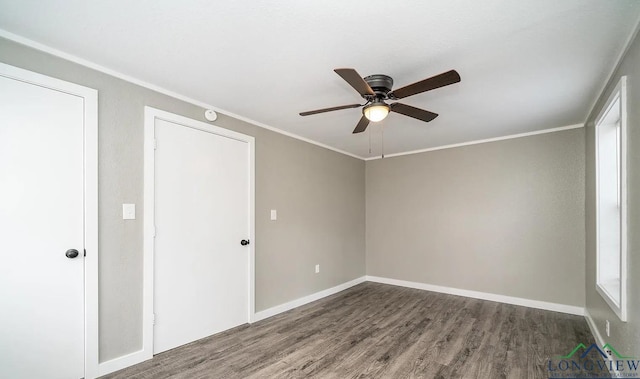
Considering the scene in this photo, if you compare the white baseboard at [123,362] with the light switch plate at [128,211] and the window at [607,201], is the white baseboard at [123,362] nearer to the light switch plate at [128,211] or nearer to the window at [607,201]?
the light switch plate at [128,211]

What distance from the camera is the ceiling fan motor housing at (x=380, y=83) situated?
2184 mm

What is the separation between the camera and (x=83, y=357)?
2.18 metres

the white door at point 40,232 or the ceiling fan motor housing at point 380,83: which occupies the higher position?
the ceiling fan motor housing at point 380,83

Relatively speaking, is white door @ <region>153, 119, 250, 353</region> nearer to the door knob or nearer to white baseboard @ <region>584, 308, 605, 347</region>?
the door knob

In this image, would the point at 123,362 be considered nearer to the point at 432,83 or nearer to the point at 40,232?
the point at 40,232

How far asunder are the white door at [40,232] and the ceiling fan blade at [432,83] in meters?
2.41

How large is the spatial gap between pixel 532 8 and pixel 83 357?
3.72 m

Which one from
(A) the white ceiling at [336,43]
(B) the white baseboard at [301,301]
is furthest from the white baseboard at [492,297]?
(A) the white ceiling at [336,43]

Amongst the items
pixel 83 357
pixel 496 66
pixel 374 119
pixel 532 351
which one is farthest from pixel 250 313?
pixel 496 66

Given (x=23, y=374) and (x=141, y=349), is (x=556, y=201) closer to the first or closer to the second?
(x=141, y=349)

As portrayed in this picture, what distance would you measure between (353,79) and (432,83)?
513 millimetres

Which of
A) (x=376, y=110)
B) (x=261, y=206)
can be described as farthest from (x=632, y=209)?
(x=261, y=206)

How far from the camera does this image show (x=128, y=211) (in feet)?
8.04

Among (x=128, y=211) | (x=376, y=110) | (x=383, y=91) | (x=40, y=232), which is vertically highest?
(x=383, y=91)
